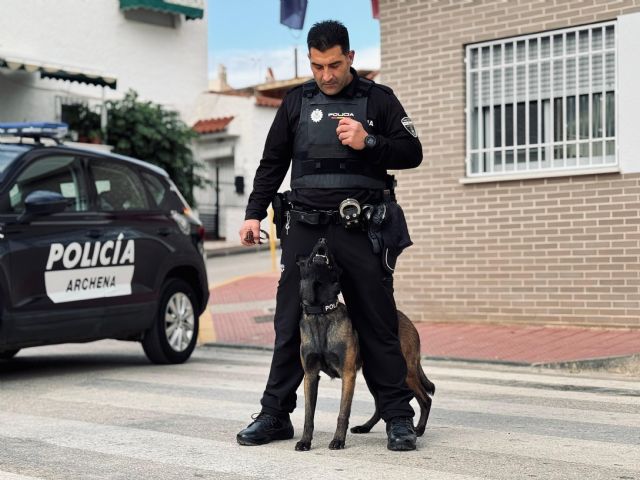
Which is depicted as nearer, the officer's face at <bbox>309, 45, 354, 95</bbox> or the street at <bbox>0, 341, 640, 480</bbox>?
the street at <bbox>0, 341, 640, 480</bbox>

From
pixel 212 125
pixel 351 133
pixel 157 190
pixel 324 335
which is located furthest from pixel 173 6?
pixel 324 335

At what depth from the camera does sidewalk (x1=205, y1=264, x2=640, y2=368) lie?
984cm

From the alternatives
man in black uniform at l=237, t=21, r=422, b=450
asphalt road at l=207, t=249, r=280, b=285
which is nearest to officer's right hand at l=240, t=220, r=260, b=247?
man in black uniform at l=237, t=21, r=422, b=450

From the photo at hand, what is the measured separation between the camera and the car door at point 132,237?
30.5ft

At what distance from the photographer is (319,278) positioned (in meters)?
5.28

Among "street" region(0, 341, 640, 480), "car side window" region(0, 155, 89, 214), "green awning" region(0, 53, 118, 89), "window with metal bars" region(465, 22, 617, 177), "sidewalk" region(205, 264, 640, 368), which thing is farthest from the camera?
"green awning" region(0, 53, 118, 89)

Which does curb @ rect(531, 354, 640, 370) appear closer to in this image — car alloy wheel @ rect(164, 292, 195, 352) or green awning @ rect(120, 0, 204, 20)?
car alloy wheel @ rect(164, 292, 195, 352)

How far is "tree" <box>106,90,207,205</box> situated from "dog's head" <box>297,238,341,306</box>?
2339 cm

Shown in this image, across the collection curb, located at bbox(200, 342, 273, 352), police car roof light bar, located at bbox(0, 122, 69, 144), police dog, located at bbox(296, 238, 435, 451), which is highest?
police car roof light bar, located at bbox(0, 122, 69, 144)

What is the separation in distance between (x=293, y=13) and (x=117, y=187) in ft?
19.2

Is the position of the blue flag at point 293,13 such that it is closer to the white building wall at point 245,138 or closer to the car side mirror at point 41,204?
the car side mirror at point 41,204

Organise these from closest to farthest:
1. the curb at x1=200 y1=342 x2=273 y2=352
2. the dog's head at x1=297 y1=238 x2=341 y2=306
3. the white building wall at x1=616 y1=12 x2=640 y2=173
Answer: the dog's head at x1=297 y1=238 x2=341 y2=306 → the white building wall at x1=616 y1=12 x2=640 y2=173 → the curb at x1=200 y1=342 x2=273 y2=352

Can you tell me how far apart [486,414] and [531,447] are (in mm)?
1220

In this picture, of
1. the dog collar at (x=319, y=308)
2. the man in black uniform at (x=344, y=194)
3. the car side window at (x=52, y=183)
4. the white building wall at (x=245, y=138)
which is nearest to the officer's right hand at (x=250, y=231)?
the man in black uniform at (x=344, y=194)
